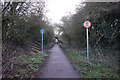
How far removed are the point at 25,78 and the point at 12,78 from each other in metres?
0.46

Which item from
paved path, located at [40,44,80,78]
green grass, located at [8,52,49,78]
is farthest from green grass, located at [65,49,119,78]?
green grass, located at [8,52,49,78]

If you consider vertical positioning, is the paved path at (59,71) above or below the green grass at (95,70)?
below

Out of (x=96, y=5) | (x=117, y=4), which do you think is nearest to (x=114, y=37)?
(x=117, y=4)

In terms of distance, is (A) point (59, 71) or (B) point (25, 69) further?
(A) point (59, 71)

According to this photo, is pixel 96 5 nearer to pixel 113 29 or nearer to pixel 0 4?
pixel 113 29

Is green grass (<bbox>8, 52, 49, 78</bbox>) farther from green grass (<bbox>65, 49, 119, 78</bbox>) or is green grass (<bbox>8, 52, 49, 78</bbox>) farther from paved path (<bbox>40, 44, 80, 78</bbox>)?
green grass (<bbox>65, 49, 119, 78</bbox>)

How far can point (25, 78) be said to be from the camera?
354 centimetres

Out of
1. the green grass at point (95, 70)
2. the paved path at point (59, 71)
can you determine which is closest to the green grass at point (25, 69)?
the paved path at point (59, 71)

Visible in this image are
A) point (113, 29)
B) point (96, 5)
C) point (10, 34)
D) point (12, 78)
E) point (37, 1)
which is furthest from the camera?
point (37, 1)

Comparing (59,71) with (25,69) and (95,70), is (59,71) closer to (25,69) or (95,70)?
(25,69)

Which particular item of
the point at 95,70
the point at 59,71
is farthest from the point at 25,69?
the point at 95,70

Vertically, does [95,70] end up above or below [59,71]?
above

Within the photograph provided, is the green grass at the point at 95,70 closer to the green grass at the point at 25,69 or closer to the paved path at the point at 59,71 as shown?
the paved path at the point at 59,71

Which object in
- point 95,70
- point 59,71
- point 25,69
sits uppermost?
point 25,69
